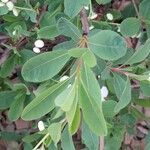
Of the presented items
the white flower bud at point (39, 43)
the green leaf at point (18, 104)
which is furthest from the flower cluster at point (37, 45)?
the green leaf at point (18, 104)

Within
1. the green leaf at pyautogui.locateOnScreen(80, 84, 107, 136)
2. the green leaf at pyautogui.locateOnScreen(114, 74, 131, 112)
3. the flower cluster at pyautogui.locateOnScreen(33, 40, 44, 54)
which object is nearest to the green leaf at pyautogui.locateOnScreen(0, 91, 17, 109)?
the flower cluster at pyautogui.locateOnScreen(33, 40, 44, 54)

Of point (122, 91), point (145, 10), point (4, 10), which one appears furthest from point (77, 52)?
point (145, 10)

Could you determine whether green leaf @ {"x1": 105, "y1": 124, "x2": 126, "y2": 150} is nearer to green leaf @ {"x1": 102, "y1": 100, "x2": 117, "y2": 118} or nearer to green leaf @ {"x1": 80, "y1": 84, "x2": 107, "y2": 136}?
green leaf @ {"x1": 102, "y1": 100, "x2": 117, "y2": 118}

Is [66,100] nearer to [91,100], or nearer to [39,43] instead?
[91,100]

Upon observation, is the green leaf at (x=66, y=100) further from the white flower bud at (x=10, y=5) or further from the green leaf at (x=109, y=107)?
the white flower bud at (x=10, y=5)

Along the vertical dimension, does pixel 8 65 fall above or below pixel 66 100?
below

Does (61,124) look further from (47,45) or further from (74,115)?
(47,45)
